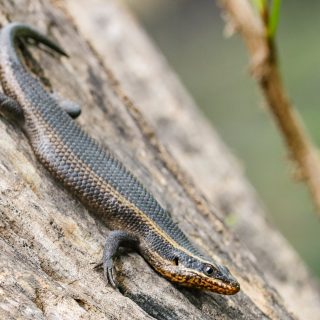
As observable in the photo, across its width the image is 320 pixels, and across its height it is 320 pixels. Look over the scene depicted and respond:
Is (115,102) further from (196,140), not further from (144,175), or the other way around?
(196,140)

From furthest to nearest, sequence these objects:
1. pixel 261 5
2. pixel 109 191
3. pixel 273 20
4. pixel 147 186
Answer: pixel 273 20 < pixel 261 5 < pixel 147 186 < pixel 109 191

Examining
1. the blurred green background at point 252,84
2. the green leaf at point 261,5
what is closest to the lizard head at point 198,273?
the green leaf at point 261,5

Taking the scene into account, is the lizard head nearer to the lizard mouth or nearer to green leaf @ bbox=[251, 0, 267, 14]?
the lizard mouth

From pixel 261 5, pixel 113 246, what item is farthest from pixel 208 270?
pixel 261 5

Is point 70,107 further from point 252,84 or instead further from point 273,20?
point 252,84

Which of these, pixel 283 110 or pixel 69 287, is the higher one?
pixel 283 110

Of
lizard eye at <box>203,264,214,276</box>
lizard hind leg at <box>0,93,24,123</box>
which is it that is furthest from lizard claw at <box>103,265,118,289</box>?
lizard hind leg at <box>0,93,24,123</box>

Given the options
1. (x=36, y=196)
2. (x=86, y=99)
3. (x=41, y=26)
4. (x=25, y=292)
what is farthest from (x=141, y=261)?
(x=41, y=26)
